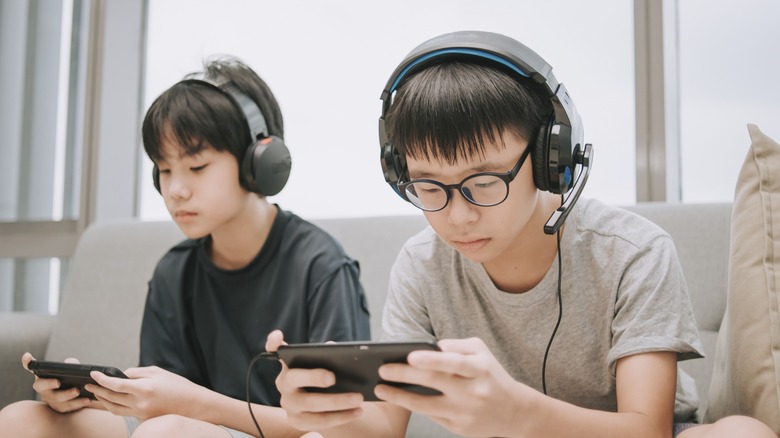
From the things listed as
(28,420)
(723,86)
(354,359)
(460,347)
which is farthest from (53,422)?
(723,86)

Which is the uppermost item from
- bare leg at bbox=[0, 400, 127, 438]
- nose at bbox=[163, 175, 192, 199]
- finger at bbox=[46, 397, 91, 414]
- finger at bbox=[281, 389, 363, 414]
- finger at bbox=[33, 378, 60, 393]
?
nose at bbox=[163, 175, 192, 199]

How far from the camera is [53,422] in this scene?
1.17m

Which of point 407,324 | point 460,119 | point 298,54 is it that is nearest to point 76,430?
point 407,324

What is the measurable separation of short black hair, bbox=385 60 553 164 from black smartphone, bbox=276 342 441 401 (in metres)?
0.30

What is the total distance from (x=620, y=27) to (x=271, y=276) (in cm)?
115

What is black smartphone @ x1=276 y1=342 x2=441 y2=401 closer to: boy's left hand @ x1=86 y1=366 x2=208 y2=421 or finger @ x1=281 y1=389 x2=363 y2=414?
finger @ x1=281 y1=389 x2=363 y2=414

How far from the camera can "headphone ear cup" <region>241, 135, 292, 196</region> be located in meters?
1.33

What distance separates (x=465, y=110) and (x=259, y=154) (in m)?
0.52

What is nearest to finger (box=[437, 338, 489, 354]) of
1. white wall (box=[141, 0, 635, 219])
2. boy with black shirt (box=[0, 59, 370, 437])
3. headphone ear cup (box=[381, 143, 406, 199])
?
headphone ear cup (box=[381, 143, 406, 199])

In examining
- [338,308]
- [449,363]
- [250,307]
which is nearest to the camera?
[449,363]

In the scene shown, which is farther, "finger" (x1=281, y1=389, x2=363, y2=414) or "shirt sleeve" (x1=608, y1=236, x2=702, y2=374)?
"shirt sleeve" (x1=608, y1=236, x2=702, y2=374)

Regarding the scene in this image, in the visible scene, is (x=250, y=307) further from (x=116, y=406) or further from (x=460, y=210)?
(x=460, y=210)

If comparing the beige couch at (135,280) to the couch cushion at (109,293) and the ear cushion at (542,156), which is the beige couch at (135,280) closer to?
the couch cushion at (109,293)

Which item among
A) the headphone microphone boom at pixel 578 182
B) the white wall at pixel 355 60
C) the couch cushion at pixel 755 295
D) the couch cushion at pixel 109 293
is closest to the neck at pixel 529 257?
the headphone microphone boom at pixel 578 182
